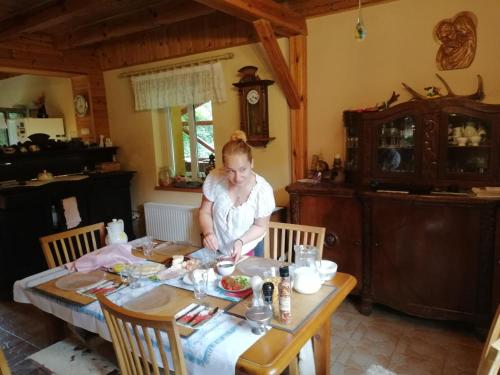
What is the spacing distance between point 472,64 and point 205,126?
8.62 ft

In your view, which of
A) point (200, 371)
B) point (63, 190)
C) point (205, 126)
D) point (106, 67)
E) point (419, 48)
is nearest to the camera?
point (200, 371)

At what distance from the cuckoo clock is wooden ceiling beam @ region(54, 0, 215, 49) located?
26.3 inches

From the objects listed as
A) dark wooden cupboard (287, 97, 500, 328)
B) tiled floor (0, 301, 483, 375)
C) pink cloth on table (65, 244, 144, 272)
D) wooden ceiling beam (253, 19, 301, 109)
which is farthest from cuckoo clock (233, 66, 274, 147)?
pink cloth on table (65, 244, 144, 272)

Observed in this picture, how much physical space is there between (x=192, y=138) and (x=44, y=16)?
1.82 metres

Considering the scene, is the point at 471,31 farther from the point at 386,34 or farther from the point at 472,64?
the point at 386,34

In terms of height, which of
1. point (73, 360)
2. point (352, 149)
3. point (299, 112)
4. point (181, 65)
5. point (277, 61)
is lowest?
point (73, 360)

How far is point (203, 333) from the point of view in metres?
1.30

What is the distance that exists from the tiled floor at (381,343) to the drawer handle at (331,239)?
1.73 ft

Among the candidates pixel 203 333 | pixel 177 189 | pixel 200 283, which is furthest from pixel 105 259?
pixel 177 189

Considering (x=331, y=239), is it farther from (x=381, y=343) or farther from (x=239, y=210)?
(x=239, y=210)

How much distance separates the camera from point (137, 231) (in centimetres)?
476

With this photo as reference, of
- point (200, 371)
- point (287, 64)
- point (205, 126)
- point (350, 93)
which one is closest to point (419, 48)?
point (350, 93)

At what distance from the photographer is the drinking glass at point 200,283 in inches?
61.6

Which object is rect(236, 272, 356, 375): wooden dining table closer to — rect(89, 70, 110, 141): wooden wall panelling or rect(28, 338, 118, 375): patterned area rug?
rect(28, 338, 118, 375): patterned area rug
